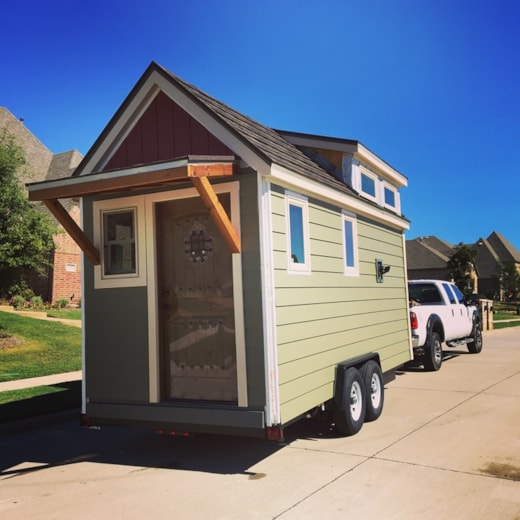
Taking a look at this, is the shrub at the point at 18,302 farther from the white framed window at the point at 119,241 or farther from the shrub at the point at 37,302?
the white framed window at the point at 119,241

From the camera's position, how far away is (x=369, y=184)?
918 centimetres

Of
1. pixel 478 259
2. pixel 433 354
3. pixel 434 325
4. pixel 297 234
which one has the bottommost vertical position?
pixel 433 354

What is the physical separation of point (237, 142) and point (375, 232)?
3814 millimetres

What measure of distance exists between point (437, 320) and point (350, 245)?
5.65m

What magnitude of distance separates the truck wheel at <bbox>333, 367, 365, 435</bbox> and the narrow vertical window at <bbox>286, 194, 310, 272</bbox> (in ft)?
5.16

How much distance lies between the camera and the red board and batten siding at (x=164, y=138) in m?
6.04

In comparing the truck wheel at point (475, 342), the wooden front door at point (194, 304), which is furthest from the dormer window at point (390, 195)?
the truck wheel at point (475, 342)

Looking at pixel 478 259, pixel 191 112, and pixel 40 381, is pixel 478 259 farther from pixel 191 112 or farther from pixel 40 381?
pixel 191 112

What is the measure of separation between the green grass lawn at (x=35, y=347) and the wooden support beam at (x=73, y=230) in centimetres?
647

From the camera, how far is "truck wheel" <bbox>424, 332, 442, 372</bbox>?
11.8m

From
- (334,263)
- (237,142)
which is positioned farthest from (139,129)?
(334,263)

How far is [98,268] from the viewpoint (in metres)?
6.38

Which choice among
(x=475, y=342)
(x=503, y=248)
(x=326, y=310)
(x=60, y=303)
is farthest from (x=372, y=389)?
(x=503, y=248)

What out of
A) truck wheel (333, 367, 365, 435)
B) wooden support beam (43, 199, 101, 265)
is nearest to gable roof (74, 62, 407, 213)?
wooden support beam (43, 199, 101, 265)
